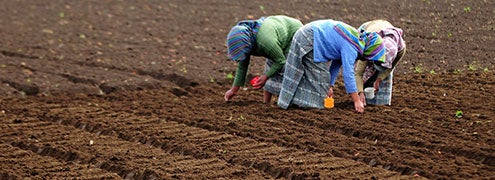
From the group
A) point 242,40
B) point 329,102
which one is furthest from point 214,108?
point 329,102

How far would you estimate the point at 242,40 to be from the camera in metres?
9.70

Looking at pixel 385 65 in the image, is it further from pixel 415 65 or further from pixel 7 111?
pixel 7 111

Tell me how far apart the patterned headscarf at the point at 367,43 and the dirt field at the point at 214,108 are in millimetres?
587

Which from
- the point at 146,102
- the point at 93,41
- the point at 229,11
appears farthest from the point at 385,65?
the point at 229,11

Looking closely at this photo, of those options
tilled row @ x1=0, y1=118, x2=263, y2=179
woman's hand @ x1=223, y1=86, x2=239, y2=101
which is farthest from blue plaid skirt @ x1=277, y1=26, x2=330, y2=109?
→ tilled row @ x1=0, y1=118, x2=263, y2=179

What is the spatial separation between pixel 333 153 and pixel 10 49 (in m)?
9.08

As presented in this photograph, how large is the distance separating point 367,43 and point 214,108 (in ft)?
6.56

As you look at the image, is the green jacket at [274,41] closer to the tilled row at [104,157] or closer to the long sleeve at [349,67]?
the long sleeve at [349,67]

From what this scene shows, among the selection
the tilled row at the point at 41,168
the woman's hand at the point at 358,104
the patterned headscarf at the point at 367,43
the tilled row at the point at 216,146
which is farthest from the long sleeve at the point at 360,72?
the tilled row at the point at 41,168

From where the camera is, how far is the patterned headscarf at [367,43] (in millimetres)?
9141

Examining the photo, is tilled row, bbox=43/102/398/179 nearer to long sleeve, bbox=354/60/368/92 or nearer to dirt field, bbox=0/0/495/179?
dirt field, bbox=0/0/495/179

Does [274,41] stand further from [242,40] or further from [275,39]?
[242,40]

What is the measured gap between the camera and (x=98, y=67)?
1388cm

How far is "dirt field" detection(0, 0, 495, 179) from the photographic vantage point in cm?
737
